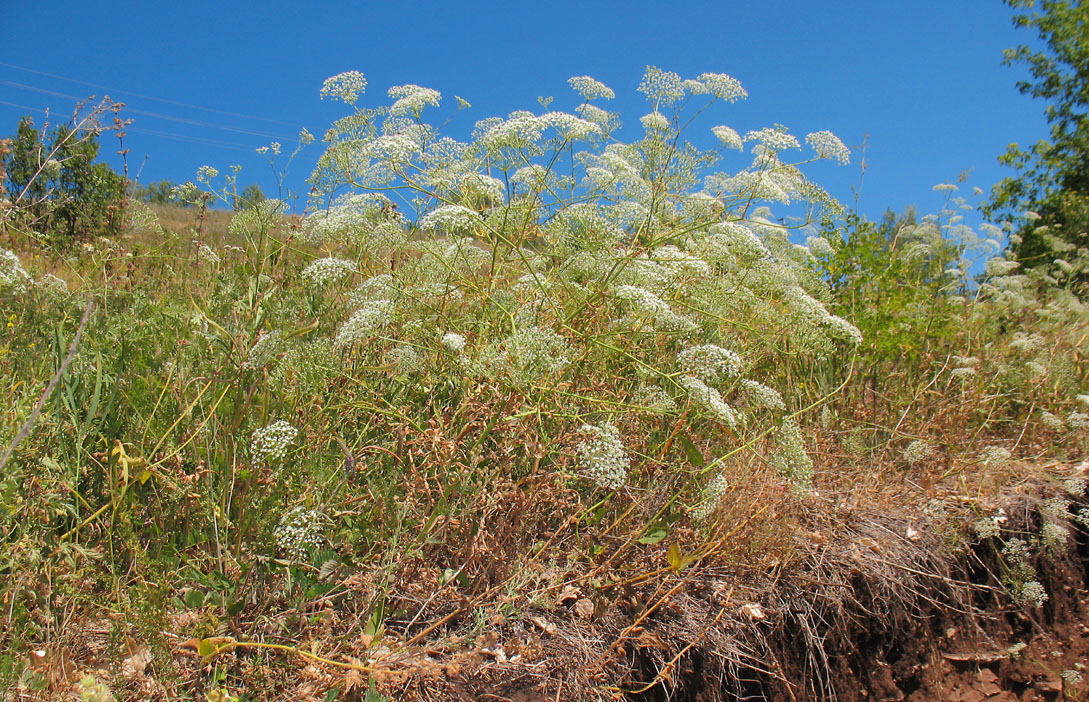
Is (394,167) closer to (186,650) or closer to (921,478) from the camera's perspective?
(186,650)

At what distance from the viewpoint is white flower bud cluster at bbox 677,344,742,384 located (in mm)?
2342

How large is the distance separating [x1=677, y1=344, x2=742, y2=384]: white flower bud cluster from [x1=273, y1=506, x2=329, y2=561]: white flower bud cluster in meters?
1.29

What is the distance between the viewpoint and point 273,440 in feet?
5.86

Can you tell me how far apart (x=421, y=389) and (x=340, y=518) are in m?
0.52

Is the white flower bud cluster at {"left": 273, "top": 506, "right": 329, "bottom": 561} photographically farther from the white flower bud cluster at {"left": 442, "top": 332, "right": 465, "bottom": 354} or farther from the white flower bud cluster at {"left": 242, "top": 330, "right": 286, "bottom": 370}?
the white flower bud cluster at {"left": 442, "top": 332, "right": 465, "bottom": 354}

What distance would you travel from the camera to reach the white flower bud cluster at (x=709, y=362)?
2.34m

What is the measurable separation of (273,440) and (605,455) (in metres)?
0.90

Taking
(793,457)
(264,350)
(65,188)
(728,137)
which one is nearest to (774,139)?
(728,137)

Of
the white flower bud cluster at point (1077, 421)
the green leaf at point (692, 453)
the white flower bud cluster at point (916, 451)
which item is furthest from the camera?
the white flower bud cluster at point (1077, 421)

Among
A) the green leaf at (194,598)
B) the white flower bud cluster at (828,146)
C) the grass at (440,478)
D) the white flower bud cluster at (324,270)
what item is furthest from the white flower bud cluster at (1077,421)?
the green leaf at (194,598)

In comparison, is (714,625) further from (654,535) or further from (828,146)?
(828,146)

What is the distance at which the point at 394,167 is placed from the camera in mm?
2506

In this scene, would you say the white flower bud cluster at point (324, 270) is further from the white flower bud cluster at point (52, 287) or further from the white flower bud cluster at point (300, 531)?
the white flower bud cluster at point (52, 287)

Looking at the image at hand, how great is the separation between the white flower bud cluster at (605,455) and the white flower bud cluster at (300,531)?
2.45ft
